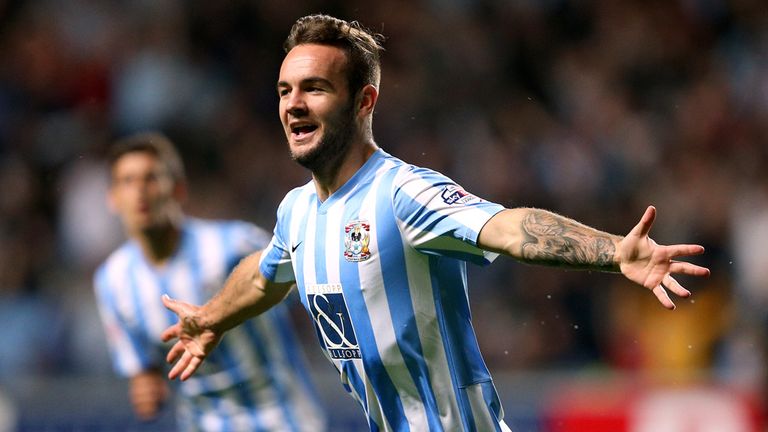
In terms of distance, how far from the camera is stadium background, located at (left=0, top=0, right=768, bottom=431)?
9.59 metres

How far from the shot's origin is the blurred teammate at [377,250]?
14.3 ft

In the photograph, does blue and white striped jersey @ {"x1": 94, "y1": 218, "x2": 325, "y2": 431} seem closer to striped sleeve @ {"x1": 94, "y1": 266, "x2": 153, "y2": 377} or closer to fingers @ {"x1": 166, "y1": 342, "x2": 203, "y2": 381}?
striped sleeve @ {"x1": 94, "y1": 266, "x2": 153, "y2": 377}

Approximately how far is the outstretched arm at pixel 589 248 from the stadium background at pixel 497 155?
5110 mm

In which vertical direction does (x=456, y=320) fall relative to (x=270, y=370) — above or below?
above

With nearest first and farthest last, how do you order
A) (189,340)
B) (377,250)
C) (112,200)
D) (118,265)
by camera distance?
(377,250)
(189,340)
(118,265)
(112,200)

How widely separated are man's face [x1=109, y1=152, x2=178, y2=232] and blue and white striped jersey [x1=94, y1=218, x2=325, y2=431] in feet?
0.62

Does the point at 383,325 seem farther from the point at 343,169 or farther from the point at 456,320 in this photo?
the point at 343,169

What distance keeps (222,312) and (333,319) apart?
82 centimetres

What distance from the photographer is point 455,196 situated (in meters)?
4.32

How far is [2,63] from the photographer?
503 inches

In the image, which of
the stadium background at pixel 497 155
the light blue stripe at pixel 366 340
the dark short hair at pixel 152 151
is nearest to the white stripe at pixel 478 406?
the light blue stripe at pixel 366 340

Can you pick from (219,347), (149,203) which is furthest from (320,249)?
(149,203)

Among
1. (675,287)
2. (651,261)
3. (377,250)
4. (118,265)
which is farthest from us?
(118,265)

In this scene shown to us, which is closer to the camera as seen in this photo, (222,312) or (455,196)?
(455,196)
